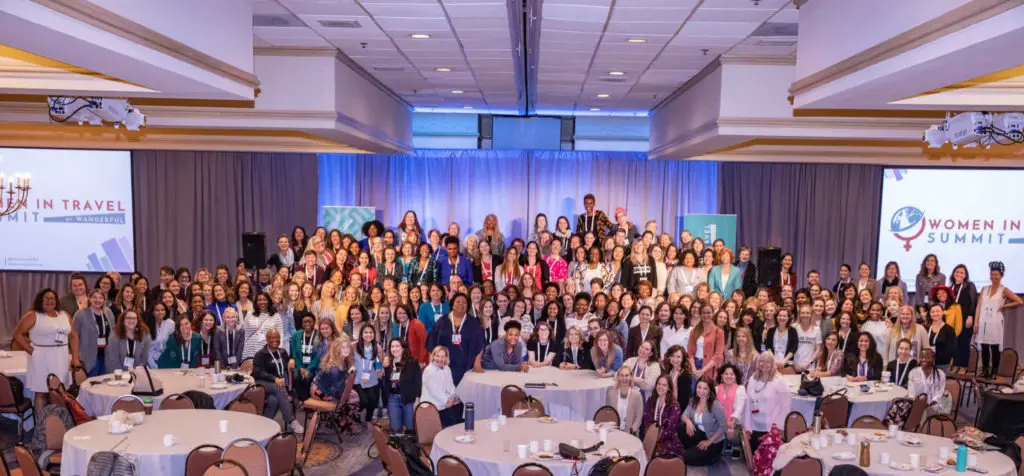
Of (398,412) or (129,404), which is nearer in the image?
(129,404)

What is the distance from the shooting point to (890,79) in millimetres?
5305

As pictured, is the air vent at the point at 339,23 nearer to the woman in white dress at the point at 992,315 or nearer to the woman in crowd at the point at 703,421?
the woman in crowd at the point at 703,421

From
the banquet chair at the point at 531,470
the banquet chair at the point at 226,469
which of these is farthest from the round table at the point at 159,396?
the banquet chair at the point at 531,470

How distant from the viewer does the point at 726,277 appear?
10.8 meters

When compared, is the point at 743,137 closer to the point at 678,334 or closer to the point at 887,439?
the point at 678,334

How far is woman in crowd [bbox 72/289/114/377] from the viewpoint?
8805 millimetres

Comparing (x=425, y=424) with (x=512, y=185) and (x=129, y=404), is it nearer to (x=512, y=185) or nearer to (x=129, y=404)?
(x=129, y=404)

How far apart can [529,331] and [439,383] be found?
169cm

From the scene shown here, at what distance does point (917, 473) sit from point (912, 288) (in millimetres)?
9442

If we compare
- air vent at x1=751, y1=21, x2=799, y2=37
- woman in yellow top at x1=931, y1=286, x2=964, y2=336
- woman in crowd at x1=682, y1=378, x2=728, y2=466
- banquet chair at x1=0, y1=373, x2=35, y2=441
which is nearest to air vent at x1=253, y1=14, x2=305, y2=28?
banquet chair at x1=0, y1=373, x2=35, y2=441

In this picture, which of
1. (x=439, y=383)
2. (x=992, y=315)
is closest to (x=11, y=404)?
(x=439, y=383)

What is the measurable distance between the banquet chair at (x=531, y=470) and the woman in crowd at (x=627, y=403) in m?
2.22

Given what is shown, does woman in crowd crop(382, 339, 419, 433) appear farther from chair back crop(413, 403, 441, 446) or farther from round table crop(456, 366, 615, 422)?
chair back crop(413, 403, 441, 446)

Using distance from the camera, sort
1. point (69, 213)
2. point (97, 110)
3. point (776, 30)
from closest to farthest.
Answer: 1. point (776, 30)
2. point (97, 110)
3. point (69, 213)
